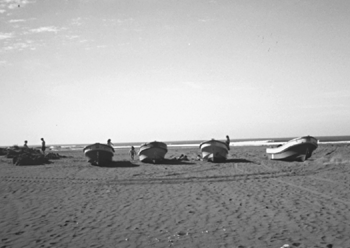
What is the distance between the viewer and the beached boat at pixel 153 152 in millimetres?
20766

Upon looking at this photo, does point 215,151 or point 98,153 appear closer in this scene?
point 98,153

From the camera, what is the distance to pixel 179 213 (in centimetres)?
727

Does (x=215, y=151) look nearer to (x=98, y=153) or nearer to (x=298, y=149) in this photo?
(x=298, y=149)

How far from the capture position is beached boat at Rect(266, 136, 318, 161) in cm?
1931

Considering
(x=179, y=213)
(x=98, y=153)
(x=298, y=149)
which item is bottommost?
(x=179, y=213)

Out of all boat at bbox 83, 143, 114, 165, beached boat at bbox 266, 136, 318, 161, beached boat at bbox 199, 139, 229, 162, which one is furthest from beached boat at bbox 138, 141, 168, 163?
beached boat at bbox 266, 136, 318, 161

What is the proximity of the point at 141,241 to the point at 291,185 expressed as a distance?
7552mm

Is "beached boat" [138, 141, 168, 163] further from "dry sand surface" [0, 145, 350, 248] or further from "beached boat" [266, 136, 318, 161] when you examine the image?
"beached boat" [266, 136, 318, 161]

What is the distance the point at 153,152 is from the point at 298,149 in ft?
34.8

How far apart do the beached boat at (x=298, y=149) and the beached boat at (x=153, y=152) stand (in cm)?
912

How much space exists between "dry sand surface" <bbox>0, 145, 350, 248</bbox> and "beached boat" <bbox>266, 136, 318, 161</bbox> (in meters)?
7.52

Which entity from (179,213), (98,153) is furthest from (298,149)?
(179,213)

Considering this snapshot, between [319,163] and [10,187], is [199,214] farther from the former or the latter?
[319,163]

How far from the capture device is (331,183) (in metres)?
10.9
